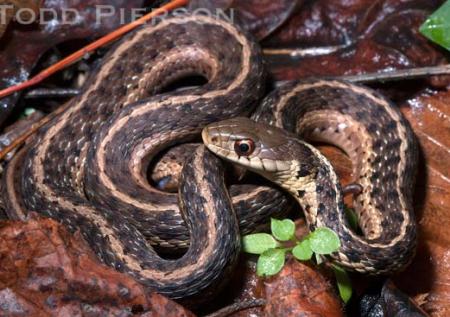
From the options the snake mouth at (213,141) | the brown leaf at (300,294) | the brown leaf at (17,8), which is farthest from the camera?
the brown leaf at (17,8)

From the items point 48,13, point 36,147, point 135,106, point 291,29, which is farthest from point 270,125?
point 48,13

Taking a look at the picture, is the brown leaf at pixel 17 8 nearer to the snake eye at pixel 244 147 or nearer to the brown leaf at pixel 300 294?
the snake eye at pixel 244 147

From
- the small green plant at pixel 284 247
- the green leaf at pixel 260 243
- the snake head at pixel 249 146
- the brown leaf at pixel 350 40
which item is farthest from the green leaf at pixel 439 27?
the green leaf at pixel 260 243

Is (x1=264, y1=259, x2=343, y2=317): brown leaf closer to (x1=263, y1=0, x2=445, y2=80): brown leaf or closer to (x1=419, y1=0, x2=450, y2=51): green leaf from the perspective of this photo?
(x1=263, y1=0, x2=445, y2=80): brown leaf

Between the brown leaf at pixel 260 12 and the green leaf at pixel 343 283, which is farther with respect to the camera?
the brown leaf at pixel 260 12

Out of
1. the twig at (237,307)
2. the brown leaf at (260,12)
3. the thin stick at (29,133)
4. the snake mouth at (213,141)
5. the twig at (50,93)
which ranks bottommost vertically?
the twig at (237,307)
